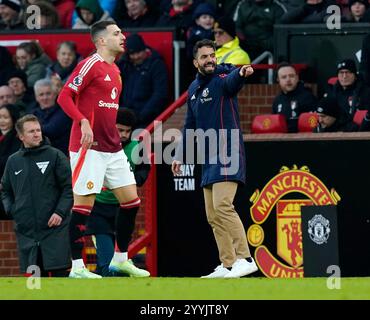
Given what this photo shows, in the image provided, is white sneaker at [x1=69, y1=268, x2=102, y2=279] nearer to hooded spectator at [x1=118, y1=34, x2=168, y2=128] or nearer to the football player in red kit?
the football player in red kit

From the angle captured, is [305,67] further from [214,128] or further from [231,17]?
[214,128]

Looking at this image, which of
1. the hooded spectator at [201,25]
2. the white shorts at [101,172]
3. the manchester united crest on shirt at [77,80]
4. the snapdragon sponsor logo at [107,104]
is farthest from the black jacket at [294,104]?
the manchester united crest on shirt at [77,80]

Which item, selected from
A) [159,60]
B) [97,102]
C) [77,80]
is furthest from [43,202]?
[159,60]

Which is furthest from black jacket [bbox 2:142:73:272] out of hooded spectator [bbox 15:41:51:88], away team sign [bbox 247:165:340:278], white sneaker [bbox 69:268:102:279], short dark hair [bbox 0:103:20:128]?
hooded spectator [bbox 15:41:51:88]

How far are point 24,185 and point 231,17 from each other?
5525 mm

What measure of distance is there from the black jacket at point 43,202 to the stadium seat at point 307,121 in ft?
10.4

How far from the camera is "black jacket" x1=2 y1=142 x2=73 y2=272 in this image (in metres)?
13.8

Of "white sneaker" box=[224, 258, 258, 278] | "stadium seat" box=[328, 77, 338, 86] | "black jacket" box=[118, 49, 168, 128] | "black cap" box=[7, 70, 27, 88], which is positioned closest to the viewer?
"white sneaker" box=[224, 258, 258, 278]

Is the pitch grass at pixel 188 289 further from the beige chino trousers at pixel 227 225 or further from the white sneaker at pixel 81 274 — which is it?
the beige chino trousers at pixel 227 225

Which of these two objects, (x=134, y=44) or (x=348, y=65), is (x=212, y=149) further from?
(x=134, y=44)

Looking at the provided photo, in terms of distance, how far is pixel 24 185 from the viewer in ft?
45.6

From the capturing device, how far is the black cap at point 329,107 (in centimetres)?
1555

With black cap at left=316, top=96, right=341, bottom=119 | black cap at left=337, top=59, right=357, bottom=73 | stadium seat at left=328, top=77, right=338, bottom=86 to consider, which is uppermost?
black cap at left=337, top=59, right=357, bottom=73
